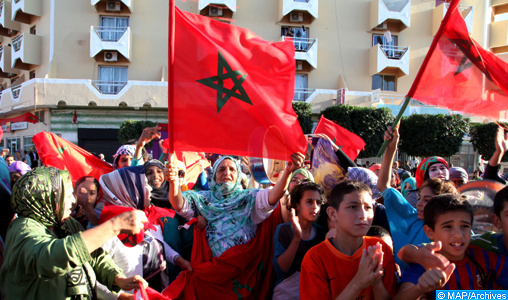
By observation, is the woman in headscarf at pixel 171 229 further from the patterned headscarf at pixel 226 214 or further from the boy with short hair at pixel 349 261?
the boy with short hair at pixel 349 261

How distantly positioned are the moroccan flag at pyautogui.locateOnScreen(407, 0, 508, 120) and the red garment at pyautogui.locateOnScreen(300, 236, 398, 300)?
65.5 inches

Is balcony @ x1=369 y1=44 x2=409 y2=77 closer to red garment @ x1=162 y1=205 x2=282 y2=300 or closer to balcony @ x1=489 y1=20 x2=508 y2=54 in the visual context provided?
balcony @ x1=489 y1=20 x2=508 y2=54

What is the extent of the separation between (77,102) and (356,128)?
13.3 m

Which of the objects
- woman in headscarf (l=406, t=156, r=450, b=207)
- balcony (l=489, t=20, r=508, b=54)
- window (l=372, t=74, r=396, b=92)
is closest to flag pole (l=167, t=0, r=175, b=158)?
woman in headscarf (l=406, t=156, r=450, b=207)

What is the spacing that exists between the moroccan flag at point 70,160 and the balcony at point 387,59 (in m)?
17.6

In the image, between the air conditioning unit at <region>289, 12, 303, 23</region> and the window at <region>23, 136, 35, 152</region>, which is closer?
the window at <region>23, 136, 35, 152</region>

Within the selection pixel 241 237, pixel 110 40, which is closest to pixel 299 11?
pixel 110 40

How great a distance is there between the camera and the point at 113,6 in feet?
59.9

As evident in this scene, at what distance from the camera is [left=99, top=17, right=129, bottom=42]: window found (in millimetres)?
18281

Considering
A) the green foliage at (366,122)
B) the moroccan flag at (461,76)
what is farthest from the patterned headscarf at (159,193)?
the green foliage at (366,122)

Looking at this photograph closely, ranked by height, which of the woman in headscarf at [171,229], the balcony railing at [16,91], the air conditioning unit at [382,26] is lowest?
the woman in headscarf at [171,229]

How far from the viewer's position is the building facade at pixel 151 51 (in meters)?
17.7

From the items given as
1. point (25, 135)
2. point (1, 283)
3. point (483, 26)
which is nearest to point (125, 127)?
point (25, 135)

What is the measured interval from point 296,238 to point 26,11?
2162cm
